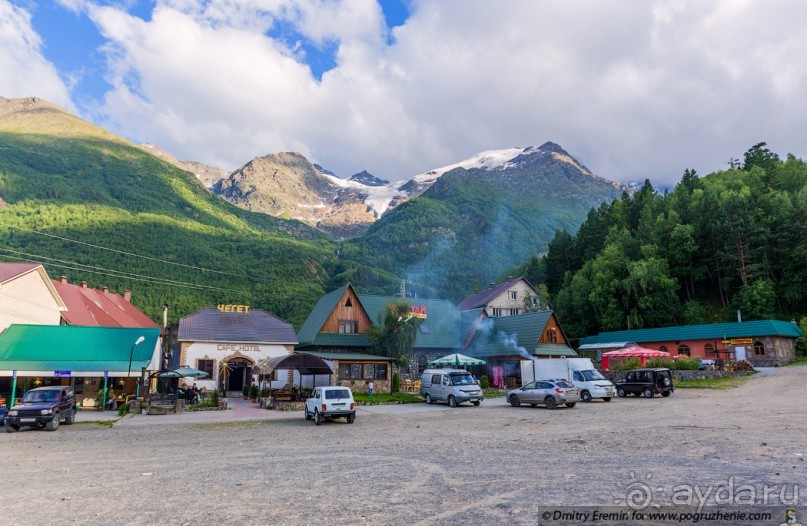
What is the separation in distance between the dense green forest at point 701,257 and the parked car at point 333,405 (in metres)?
48.7

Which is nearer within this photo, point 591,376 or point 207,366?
point 591,376

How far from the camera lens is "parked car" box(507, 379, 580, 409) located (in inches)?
1008

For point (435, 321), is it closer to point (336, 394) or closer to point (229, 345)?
point (229, 345)

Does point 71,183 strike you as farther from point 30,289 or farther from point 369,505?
point 369,505

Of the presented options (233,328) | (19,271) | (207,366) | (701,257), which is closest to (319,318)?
(233,328)

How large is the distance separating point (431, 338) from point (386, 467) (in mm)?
35606

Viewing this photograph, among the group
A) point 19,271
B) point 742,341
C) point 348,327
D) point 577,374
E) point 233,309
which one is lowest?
point 577,374

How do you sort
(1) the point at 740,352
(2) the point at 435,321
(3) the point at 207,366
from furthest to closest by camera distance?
1. (2) the point at 435,321
2. (1) the point at 740,352
3. (3) the point at 207,366

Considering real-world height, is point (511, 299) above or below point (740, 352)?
above

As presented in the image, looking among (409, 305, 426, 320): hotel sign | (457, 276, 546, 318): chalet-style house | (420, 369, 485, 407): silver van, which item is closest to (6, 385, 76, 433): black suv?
(420, 369, 485, 407): silver van

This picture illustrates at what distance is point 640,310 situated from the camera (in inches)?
2454

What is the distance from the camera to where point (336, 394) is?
72.1ft

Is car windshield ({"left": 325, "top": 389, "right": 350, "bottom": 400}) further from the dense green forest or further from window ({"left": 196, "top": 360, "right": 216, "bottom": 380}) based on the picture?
the dense green forest

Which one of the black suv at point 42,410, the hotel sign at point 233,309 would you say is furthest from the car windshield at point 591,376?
the hotel sign at point 233,309
